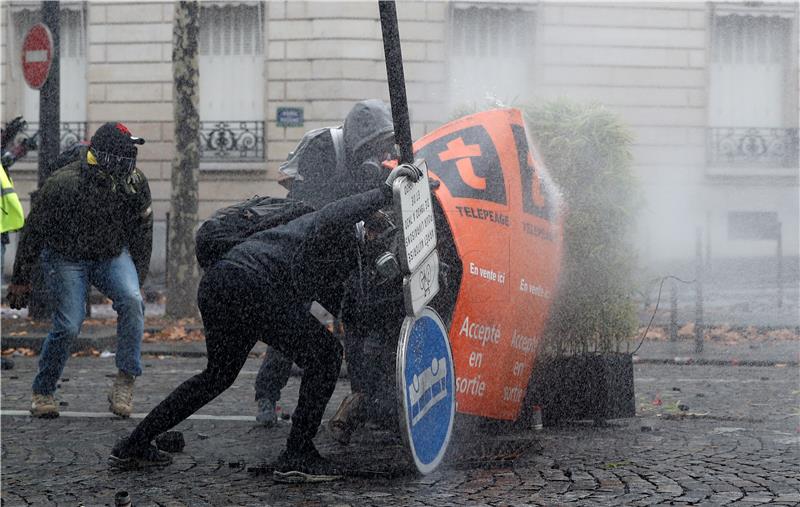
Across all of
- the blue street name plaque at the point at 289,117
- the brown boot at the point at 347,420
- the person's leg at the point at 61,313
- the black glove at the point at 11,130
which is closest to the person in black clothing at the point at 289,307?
the brown boot at the point at 347,420

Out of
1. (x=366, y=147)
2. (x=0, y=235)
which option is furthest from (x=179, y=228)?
(x=366, y=147)

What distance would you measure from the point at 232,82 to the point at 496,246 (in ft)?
54.9

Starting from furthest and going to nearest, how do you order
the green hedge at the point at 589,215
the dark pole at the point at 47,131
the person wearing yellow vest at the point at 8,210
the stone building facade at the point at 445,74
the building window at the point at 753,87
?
the building window at the point at 753,87 → the stone building facade at the point at 445,74 → the dark pole at the point at 47,131 → the person wearing yellow vest at the point at 8,210 → the green hedge at the point at 589,215

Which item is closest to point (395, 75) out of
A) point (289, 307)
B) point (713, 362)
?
point (289, 307)

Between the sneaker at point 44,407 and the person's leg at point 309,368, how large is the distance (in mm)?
2248

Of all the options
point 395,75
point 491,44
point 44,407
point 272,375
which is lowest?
point 44,407

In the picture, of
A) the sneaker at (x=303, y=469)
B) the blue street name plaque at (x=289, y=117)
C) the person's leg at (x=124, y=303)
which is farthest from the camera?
the blue street name plaque at (x=289, y=117)

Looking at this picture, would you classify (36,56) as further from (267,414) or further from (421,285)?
(421,285)

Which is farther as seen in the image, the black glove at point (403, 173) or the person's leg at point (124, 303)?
the person's leg at point (124, 303)

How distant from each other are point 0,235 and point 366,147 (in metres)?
4.66

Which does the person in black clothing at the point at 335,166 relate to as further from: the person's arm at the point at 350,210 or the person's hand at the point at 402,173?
the person's hand at the point at 402,173

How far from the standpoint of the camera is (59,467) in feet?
17.9

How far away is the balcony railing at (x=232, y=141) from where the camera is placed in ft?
69.4

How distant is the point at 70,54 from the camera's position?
862 inches
